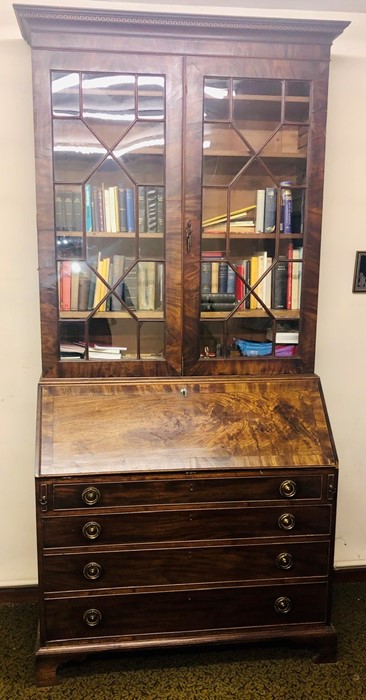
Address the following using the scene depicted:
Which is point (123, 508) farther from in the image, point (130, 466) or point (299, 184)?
point (299, 184)

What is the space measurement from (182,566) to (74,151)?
5.07 ft

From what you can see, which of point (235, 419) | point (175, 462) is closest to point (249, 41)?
point (235, 419)

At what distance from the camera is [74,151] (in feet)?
6.17

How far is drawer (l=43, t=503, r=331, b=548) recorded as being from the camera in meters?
1.85

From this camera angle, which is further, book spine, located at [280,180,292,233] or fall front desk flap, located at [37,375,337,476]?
book spine, located at [280,180,292,233]

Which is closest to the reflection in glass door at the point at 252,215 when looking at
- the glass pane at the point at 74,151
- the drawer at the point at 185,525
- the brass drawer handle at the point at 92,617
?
the glass pane at the point at 74,151

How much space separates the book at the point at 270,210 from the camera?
2016 mm

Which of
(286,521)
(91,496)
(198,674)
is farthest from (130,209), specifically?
(198,674)

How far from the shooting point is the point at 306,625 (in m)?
2.01

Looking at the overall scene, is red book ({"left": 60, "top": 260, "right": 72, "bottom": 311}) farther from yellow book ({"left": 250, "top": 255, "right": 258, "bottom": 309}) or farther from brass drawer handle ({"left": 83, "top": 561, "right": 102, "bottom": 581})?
brass drawer handle ({"left": 83, "top": 561, "right": 102, "bottom": 581})

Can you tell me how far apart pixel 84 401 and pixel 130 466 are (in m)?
0.31

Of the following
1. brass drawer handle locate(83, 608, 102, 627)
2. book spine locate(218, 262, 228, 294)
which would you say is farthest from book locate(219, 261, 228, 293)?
brass drawer handle locate(83, 608, 102, 627)

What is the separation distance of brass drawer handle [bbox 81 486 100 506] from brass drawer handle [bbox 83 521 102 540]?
0.08m

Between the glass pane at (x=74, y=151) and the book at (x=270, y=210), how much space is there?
2.08 feet
